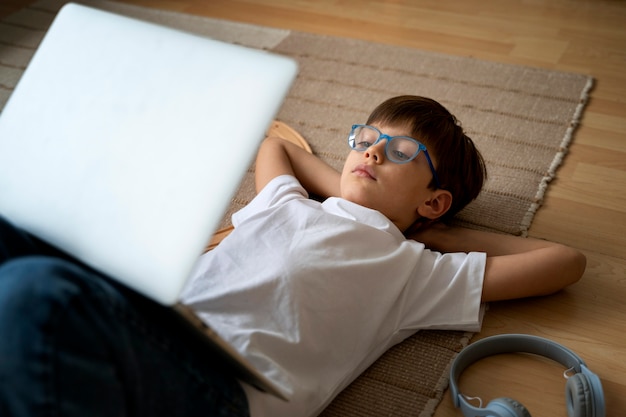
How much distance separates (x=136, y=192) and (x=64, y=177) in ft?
0.35

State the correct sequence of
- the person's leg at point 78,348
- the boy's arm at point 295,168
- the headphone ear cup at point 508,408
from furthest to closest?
the boy's arm at point 295,168, the headphone ear cup at point 508,408, the person's leg at point 78,348

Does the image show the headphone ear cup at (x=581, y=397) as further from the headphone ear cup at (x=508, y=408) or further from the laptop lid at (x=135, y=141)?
the laptop lid at (x=135, y=141)

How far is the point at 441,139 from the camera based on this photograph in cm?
133

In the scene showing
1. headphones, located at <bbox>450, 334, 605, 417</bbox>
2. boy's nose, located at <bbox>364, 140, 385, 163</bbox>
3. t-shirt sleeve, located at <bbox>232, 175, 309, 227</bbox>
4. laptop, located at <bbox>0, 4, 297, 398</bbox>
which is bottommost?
headphones, located at <bbox>450, 334, 605, 417</bbox>

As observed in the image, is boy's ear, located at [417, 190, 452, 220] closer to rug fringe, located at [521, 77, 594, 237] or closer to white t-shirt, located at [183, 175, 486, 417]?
white t-shirt, located at [183, 175, 486, 417]

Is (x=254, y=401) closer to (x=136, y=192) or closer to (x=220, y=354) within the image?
(x=220, y=354)

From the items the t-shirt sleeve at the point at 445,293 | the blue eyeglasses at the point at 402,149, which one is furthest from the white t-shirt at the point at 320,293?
the blue eyeglasses at the point at 402,149

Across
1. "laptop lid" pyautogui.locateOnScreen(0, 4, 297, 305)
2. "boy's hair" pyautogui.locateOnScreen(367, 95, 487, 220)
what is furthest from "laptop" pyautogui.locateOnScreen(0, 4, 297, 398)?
"boy's hair" pyautogui.locateOnScreen(367, 95, 487, 220)

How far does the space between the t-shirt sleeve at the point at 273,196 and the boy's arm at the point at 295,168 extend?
2.4 inches

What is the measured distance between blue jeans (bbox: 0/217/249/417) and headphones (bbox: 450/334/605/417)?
0.44 metres

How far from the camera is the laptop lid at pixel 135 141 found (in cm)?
79

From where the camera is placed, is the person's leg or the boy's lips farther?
the boy's lips

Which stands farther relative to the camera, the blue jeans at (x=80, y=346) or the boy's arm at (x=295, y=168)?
the boy's arm at (x=295, y=168)

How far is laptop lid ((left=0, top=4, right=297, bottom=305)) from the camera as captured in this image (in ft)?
2.58
